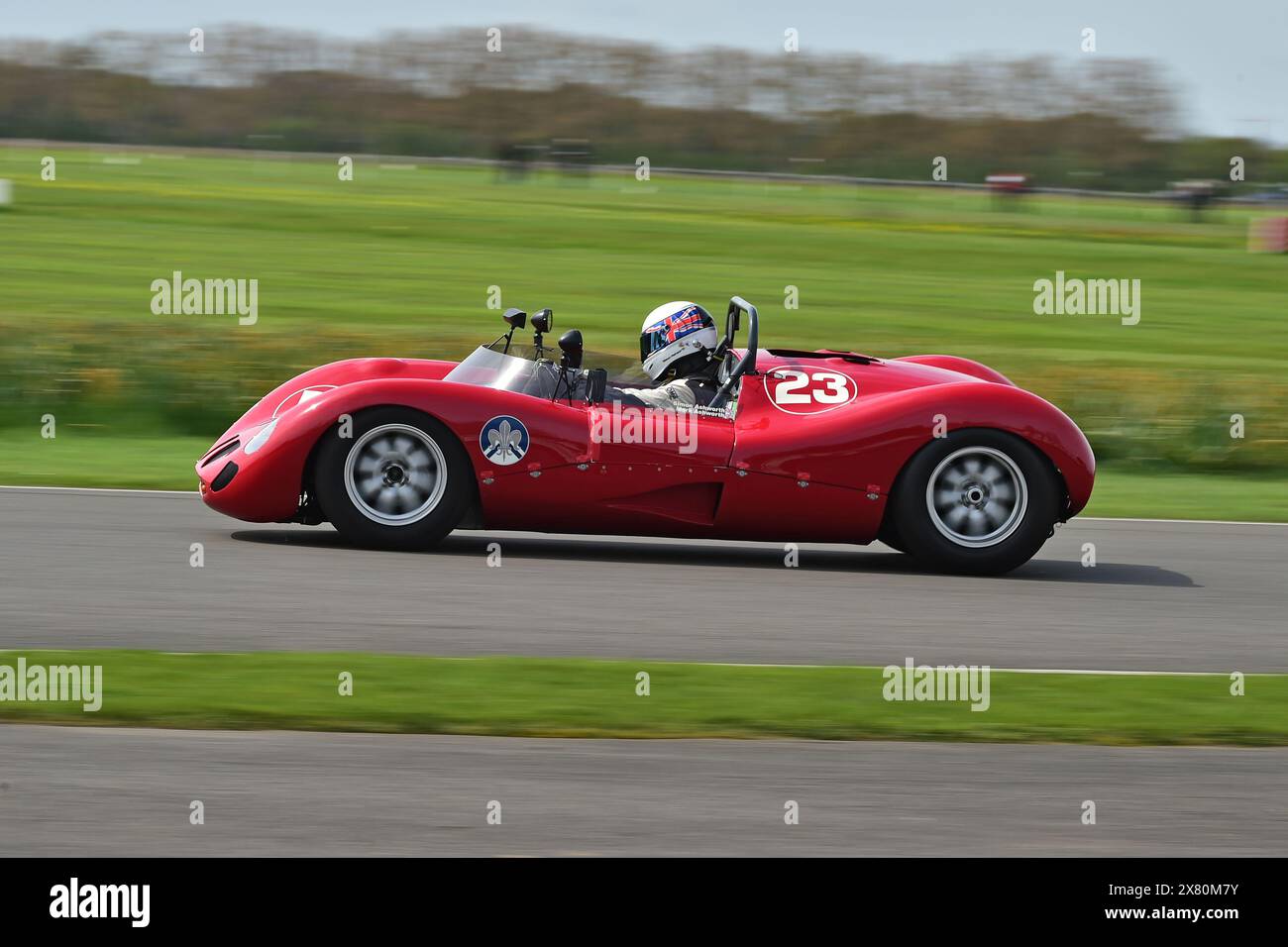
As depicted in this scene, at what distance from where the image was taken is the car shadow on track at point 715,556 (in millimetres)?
9031

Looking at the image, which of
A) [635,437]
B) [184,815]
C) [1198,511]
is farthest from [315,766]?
[1198,511]

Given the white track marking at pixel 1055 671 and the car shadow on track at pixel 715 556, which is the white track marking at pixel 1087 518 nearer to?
the car shadow on track at pixel 715 556

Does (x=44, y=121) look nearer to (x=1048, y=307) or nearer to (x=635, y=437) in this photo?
(x=1048, y=307)

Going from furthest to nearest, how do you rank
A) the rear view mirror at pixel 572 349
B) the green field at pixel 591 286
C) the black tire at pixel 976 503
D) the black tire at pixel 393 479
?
the green field at pixel 591 286 → the rear view mirror at pixel 572 349 → the black tire at pixel 976 503 → the black tire at pixel 393 479

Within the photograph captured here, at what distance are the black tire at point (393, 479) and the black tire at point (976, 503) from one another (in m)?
2.35

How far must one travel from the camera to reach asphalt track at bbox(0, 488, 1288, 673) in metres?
6.97

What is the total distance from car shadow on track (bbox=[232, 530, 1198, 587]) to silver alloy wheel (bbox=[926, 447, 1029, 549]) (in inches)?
10.7

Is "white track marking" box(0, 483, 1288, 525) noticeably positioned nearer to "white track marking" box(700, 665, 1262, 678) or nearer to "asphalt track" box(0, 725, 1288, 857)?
"white track marking" box(700, 665, 1262, 678)

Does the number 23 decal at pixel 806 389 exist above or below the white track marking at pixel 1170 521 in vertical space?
above

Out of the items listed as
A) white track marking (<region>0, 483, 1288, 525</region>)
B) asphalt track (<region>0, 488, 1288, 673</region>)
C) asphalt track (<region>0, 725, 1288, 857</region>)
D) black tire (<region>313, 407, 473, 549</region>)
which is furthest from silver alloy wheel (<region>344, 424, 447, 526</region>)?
asphalt track (<region>0, 725, 1288, 857</region>)

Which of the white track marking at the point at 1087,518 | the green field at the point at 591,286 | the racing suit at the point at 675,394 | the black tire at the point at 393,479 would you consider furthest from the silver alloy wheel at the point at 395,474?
the green field at the point at 591,286

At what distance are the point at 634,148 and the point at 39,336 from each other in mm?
47002

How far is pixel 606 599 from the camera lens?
7887mm

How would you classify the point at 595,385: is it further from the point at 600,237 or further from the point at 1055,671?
the point at 600,237
